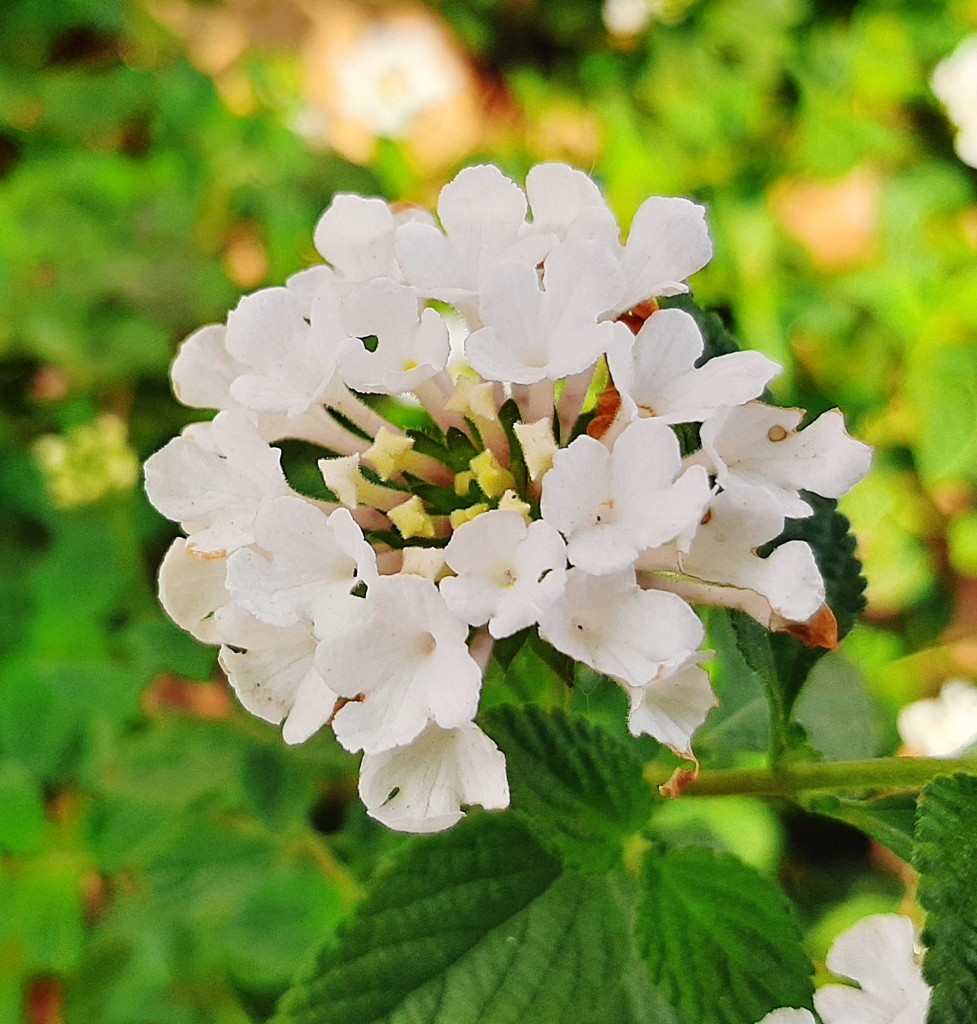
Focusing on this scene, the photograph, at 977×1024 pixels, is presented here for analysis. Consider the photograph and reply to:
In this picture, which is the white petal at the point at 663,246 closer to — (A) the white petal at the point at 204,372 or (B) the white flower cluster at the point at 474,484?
(B) the white flower cluster at the point at 474,484

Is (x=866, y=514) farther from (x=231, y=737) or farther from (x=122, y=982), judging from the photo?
(x=122, y=982)

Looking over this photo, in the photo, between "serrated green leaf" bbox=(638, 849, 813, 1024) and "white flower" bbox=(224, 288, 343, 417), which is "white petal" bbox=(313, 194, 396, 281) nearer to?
"white flower" bbox=(224, 288, 343, 417)

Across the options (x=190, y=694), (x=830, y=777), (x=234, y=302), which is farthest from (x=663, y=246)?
(x=190, y=694)

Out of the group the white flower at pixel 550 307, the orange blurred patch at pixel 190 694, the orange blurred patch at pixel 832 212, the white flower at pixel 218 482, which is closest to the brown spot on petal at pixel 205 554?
the white flower at pixel 218 482

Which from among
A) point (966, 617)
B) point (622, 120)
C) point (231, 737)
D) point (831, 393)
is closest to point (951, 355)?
point (831, 393)

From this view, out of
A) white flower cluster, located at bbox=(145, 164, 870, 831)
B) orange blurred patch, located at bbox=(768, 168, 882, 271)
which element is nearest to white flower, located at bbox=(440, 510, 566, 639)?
white flower cluster, located at bbox=(145, 164, 870, 831)
